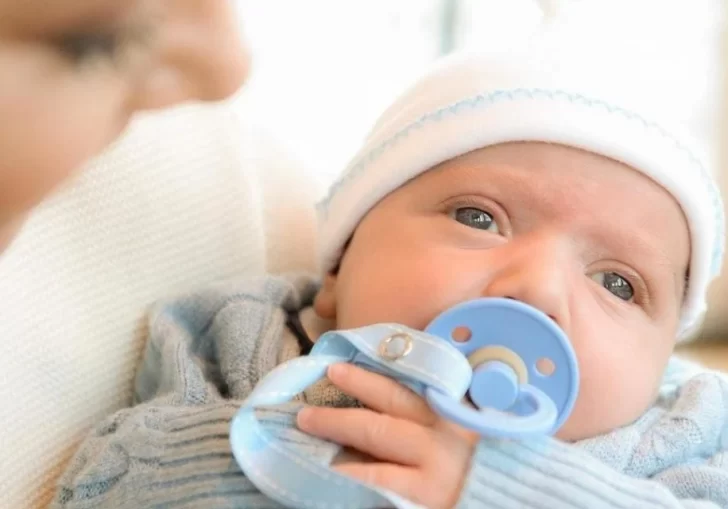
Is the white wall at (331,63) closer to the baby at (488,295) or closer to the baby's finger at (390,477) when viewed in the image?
the baby at (488,295)

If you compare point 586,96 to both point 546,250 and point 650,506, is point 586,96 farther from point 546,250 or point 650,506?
point 650,506

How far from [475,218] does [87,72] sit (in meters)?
0.51

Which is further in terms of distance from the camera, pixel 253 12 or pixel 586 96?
pixel 253 12

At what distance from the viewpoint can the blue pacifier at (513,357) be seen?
0.66 meters

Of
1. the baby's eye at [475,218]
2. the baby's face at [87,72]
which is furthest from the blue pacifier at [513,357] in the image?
the baby's face at [87,72]

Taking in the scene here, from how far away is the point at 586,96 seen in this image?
0.81 meters

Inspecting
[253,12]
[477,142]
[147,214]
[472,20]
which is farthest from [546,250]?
[472,20]

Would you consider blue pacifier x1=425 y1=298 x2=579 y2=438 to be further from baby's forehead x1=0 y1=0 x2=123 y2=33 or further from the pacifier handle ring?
baby's forehead x1=0 y1=0 x2=123 y2=33

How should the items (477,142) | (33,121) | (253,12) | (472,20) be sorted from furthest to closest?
(472,20) → (253,12) → (477,142) → (33,121)

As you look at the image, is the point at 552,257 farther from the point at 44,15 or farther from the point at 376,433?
the point at 44,15

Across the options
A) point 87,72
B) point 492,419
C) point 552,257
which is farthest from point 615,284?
point 87,72

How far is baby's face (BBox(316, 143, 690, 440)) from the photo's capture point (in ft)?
2.42

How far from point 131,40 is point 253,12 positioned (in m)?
0.89

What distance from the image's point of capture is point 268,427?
678mm
